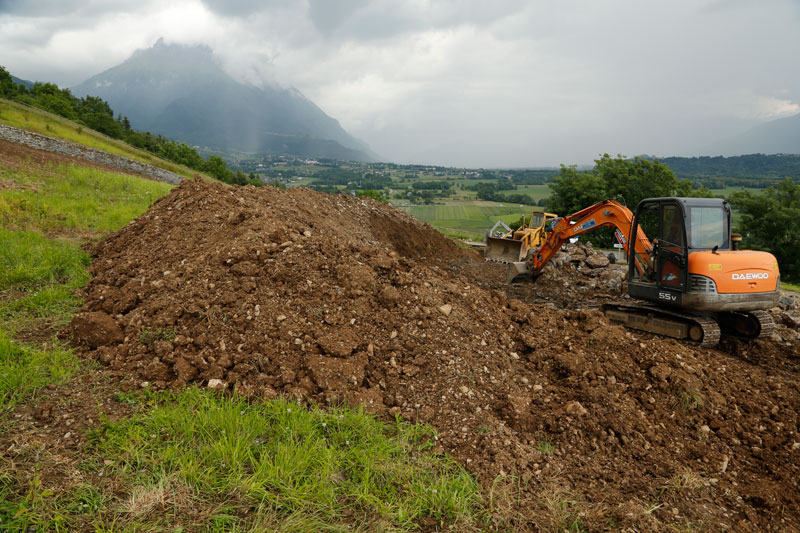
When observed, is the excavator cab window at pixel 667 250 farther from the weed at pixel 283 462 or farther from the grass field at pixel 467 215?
the grass field at pixel 467 215

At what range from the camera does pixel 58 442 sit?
9.62 ft

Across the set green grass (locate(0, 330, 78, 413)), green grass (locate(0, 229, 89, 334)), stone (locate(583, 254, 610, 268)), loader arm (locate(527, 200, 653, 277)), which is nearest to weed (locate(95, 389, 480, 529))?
green grass (locate(0, 330, 78, 413))

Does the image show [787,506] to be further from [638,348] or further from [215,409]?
[215,409]

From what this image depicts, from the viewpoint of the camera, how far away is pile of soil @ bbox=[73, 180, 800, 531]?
135 inches

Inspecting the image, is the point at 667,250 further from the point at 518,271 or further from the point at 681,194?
the point at 681,194

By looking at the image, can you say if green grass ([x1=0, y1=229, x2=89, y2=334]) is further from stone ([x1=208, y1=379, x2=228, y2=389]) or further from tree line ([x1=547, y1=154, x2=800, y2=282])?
tree line ([x1=547, y1=154, x2=800, y2=282])

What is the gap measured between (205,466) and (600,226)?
7984 mm

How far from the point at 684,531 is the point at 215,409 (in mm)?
3835

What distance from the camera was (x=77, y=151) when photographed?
21891 mm

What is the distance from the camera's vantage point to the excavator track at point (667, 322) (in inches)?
244

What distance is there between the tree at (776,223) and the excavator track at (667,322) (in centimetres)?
2711

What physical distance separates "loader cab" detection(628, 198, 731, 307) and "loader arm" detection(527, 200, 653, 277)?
0.34 meters

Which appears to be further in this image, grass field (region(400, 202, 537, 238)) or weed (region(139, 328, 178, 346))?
grass field (region(400, 202, 537, 238))

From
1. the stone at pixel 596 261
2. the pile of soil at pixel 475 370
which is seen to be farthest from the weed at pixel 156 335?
the stone at pixel 596 261
